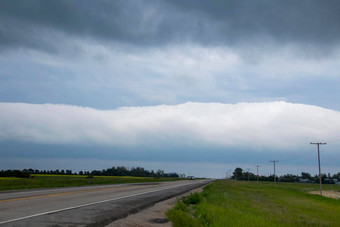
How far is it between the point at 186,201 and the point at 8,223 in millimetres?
12875

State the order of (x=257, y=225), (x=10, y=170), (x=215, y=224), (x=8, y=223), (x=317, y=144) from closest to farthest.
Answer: (x=8, y=223) → (x=215, y=224) → (x=257, y=225) → (x=317, y=144) → (x=10, y=170)

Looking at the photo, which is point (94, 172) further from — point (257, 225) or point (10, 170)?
point (257, 225)

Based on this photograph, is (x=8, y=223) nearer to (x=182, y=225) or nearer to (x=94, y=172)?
(x=182, y=225)

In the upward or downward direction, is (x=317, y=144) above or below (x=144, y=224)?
above

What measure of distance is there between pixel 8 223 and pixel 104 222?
2808 mm

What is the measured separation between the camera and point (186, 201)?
824 inches

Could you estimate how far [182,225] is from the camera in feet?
36.0

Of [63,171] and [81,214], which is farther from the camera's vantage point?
[63,171]

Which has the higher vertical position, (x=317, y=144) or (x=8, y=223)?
(x=317, y=144)

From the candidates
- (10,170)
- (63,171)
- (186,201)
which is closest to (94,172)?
(63,171)

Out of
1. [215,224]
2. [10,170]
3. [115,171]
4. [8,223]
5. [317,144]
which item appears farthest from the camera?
[115,171]

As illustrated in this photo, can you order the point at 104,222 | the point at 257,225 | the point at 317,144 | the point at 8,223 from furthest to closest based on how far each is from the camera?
the point at 317,144, the point at 257,225, the point at 104,222, the point at 8,223

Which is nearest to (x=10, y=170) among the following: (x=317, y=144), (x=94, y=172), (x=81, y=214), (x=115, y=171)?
(x=317, y=144)

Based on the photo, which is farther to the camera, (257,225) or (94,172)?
(94,172)
